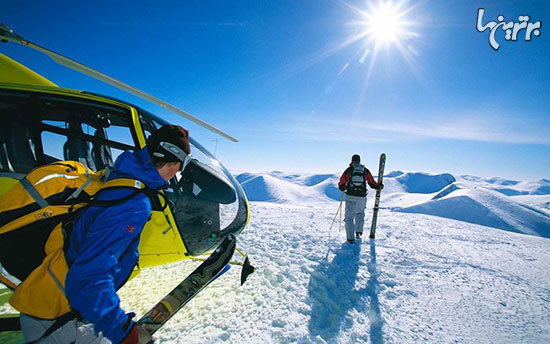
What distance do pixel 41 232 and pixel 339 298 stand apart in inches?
145

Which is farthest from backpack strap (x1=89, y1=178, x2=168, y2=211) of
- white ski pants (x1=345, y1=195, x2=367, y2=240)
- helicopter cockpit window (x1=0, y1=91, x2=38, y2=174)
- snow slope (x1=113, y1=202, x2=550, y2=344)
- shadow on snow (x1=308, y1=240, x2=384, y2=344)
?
white ski pants (x1=345, y1=195, x2=367, y2=240)

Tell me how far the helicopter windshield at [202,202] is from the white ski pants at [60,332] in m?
1.35

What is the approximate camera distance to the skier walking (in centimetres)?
577

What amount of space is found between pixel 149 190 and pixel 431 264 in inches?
227

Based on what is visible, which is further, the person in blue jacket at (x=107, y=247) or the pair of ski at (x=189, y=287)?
the pair of ski at (x=189, y=287)

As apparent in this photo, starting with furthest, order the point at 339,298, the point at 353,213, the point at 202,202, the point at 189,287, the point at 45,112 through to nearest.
→ the point at 353,213
the point at 339,298
the point at 202,202
the point at 45,112
the point at 189,287

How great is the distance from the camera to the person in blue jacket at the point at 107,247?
3.79 feet

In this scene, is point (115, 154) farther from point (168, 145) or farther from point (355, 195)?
point (355, 195)

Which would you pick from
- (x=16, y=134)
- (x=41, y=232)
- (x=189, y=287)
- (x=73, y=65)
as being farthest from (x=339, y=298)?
(x=73, y=65)

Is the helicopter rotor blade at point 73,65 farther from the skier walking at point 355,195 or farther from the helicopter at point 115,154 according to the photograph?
the skier walking at point 355,195

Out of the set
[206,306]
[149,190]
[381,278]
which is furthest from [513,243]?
[149,190]

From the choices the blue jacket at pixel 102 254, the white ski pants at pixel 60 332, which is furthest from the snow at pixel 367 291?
the blue jacket at pixel 102 254

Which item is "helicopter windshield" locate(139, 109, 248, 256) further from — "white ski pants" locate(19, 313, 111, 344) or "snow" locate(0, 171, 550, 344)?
"white ski pants" locate(19, 313, 111, 344)

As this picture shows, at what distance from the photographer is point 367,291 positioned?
3.63m
